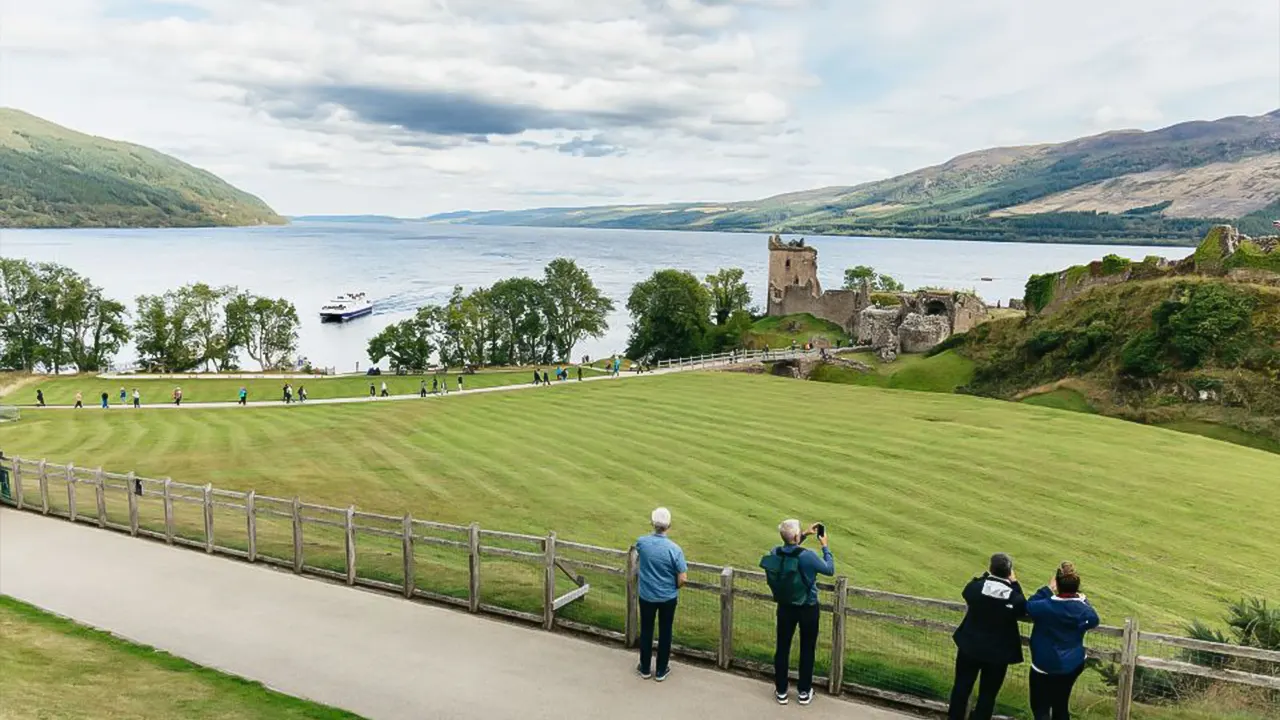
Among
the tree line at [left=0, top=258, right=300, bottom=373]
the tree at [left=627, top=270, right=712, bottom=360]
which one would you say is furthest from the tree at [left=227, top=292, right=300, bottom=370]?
the tree at [left=627, top=270, right=712, bottom=360]

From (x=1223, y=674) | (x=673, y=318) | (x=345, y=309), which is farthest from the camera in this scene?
(x=345, y=309)

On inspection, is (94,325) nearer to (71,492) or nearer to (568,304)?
(568,304)

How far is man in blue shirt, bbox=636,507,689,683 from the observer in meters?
8.62

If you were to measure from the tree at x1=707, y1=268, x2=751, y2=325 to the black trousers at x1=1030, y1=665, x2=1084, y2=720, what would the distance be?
9433 centimetres

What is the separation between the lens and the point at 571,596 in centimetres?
1070

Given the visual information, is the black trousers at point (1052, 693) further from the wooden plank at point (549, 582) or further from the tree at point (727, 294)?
the tree at point (727, 294)

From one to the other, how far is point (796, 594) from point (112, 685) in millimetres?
7737

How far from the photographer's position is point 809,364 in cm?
6625

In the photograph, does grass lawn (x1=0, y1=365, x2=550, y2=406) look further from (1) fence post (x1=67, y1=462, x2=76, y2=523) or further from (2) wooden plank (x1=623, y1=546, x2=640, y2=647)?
(2) wooden plank (x1=623, y1=546, x2=640, y2=647)

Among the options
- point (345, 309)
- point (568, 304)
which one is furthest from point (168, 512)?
point (345, 309)

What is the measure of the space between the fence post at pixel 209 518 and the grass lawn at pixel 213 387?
38.8m

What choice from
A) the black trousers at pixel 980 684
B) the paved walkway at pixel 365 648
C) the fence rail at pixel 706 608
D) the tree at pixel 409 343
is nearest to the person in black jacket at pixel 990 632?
the black trousers at pixel 980 684

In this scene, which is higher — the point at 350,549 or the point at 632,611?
the point at 632,611

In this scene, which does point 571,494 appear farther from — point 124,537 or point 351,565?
point 124,537
